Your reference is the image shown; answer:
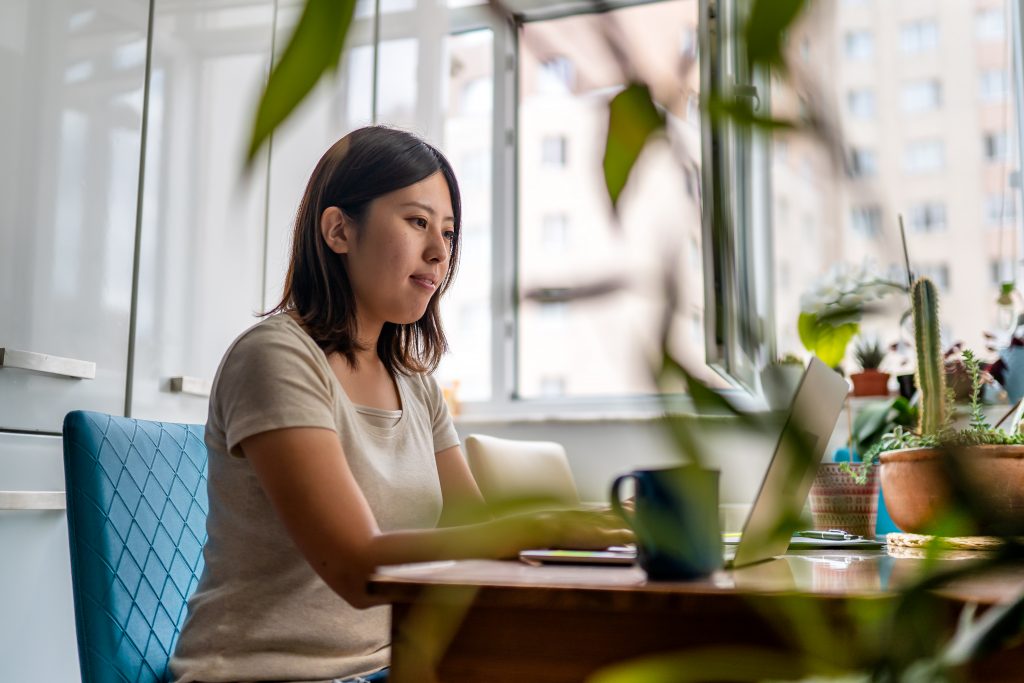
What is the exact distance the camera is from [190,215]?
198 centimetres

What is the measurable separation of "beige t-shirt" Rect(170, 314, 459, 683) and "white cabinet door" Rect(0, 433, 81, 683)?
52 cm

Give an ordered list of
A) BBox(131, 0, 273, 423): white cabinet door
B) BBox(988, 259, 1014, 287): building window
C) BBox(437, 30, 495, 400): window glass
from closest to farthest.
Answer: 1. BBox(131, 0, 273, 423): white cabinet door
2. BBox(988, 259, 1014, 287): building window
3. BBox(437, 30, 495, 400): window glass

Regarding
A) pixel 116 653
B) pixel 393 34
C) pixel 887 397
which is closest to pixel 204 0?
pixel 393 34

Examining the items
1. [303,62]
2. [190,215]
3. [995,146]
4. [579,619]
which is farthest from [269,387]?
[995,146]

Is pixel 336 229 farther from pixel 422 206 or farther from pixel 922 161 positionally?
pixel 922 161

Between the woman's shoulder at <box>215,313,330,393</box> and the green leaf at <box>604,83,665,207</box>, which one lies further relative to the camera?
the woman's shoulder at <box>215,313,330,393</box>

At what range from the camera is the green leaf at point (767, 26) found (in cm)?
14

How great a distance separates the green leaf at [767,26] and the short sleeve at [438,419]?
4.41ft

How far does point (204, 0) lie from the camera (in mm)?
2057

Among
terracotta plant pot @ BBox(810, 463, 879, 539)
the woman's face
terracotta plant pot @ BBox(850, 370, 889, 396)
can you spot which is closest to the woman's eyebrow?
the woman's face

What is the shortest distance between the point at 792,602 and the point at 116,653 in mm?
985

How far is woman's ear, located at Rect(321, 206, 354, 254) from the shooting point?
1275 mm

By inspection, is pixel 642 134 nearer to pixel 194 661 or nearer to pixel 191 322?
pixel 194 661

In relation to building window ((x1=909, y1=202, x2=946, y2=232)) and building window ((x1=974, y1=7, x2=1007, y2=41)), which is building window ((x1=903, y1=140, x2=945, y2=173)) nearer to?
building window ((x1=909, y1=202, x2=946, y2=232))
